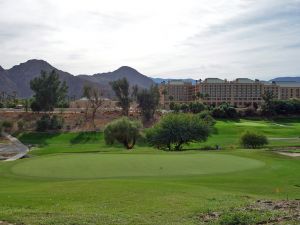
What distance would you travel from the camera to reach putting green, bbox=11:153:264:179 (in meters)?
30.4

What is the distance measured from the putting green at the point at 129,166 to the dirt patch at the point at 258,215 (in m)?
12.8

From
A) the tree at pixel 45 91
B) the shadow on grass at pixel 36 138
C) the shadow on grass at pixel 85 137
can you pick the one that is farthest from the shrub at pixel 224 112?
the shadow on grass at pixel 36 138

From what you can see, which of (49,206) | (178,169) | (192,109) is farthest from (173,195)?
(192,109)

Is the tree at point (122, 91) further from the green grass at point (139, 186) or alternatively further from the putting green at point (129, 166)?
the putting green at point (129, 166)

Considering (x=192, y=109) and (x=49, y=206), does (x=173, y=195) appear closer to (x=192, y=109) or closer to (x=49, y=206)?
(x=49, y=206)

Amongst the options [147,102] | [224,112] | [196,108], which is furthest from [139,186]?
[196,108]

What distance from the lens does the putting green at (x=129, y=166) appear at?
30406mm

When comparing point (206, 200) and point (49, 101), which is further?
point (49, 101)

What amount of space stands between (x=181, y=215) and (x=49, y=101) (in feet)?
329

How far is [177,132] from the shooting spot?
63.9 meters

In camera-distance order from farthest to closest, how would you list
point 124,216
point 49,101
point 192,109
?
point 192,109
point 49,101
point 124,216

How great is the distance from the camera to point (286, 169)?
3297cm

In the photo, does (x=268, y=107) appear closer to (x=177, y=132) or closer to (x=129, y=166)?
(x=177, y=132)

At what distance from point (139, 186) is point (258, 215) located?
9.26 m
